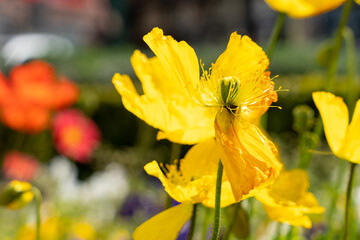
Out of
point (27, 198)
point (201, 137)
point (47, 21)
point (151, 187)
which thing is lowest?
point (47, 21)

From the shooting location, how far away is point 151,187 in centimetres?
282

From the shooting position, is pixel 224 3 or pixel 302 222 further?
pixel 224 3

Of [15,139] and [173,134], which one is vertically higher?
[173,134]

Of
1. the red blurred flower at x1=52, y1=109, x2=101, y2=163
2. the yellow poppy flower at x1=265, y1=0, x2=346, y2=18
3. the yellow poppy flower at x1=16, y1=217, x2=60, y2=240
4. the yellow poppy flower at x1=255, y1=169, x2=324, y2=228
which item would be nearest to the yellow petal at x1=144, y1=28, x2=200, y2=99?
the yellow poppy flower at x1=255, y1=169, x2=324, y2=228

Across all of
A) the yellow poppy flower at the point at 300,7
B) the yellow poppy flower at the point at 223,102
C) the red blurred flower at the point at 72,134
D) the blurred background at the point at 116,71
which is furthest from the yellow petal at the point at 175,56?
the red blurred flower at the point at 72,134

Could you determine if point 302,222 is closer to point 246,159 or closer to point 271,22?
point 246,159

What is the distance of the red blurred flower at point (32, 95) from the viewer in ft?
5.55

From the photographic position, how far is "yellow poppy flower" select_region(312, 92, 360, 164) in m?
0.43

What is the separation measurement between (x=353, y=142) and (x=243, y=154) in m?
0.12

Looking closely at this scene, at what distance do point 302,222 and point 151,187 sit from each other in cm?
243

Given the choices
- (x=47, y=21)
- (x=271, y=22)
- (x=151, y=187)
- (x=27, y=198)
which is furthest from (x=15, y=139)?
(x=47, y=21)

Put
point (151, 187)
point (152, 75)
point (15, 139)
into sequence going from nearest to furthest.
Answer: point (152, 75) → point (151, 187) → point (15, 139)

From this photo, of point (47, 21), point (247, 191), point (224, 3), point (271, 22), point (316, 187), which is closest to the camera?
point (247, 191)

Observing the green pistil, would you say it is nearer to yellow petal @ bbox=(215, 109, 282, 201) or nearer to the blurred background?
yellow petal @ bbox=(215, 109, 282, 201)
